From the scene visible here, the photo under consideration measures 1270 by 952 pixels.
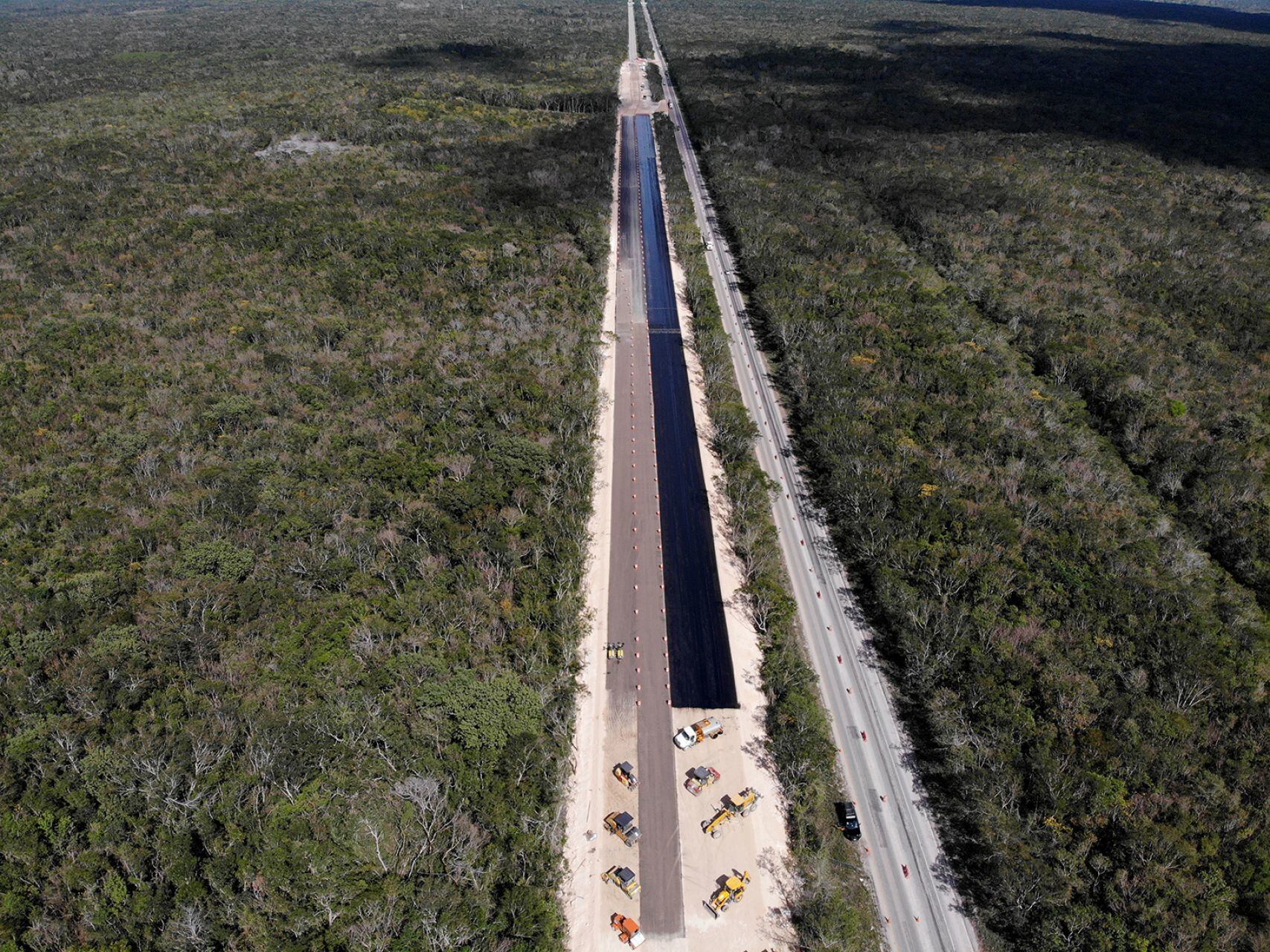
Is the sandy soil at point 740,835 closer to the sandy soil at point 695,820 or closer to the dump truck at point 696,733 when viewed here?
the sandy soil at point 695,820

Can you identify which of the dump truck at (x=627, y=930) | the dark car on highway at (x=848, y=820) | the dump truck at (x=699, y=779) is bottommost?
the dump truck at (x=627, y=930)

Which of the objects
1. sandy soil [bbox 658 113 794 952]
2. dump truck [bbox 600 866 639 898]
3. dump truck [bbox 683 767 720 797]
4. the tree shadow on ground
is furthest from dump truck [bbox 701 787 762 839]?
the tree shadow on ground

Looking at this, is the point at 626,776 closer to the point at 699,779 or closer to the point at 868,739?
the point at 699,779

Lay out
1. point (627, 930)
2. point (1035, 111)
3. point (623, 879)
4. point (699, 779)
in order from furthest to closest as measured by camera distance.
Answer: point (1035, 111)
point (699, 779)
point (623, 879)
point (627, 930)

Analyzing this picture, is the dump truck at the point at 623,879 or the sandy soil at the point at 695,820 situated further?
the dump truck at the point at 623,879

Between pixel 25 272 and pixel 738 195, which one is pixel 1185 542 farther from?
pixel 25 272

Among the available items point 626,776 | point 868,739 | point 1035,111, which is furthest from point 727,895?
point 1035,111

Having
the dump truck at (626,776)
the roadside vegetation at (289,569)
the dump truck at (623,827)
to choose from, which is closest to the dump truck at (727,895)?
the dump truck at (623,827)

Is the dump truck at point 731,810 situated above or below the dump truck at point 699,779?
below
